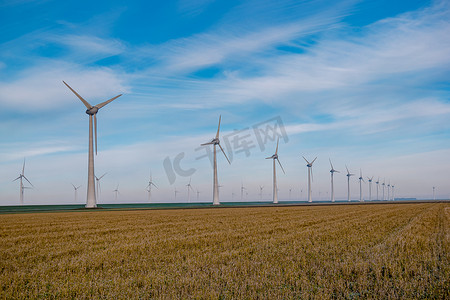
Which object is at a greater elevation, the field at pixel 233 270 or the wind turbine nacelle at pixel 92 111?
the wind turbine nacelle at pixel 92 111

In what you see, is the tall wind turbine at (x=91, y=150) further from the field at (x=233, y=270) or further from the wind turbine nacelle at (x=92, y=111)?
the field at (x=233, y=270)

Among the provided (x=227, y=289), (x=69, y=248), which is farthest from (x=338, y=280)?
(x=69, y=248)

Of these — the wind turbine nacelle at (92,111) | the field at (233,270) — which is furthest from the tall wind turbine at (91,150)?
the field at (233,270)

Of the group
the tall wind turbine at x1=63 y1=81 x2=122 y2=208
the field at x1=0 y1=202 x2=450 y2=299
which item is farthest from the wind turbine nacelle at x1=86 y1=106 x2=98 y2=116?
the field at x1=0 y1=202 x2=450 y2=299

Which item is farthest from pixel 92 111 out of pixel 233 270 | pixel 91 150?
pixel 233 270

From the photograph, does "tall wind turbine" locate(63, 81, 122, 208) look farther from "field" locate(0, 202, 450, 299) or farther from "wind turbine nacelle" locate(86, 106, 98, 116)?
"field" locate(0, 202, 450, 299)

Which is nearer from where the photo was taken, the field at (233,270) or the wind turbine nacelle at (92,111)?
the field at (233,270)

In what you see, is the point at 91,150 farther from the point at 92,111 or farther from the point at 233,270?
the point at 233,270

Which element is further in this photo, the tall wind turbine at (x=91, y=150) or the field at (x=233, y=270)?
the tall wind turbine at (x=91, y=150)

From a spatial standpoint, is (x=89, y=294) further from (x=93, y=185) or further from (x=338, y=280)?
(x=93, y=185)

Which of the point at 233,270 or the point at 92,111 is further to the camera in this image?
the point at 92,111

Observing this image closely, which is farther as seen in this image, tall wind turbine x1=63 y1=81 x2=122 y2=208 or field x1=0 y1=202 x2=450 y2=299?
tall wind turbine x1=63 y1=81 x2=122 y2=208

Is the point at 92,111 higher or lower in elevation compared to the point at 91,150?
higher

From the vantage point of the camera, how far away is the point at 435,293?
27.7ft
